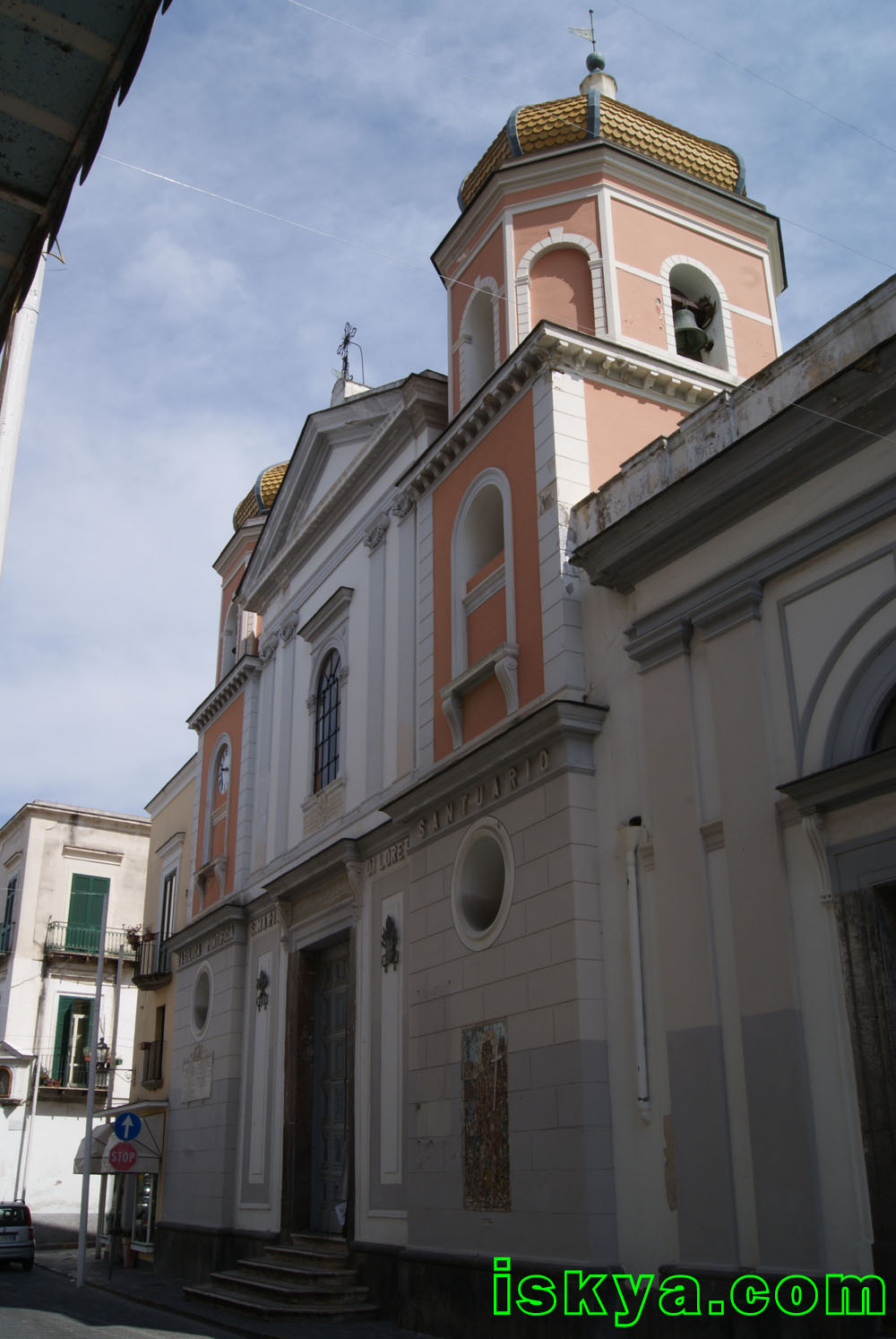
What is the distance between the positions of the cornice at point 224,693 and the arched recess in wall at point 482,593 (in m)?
7.86

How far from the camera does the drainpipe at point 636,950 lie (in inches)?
388

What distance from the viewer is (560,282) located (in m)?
14.8

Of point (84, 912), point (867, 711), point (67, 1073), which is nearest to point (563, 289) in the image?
point (867, 711)

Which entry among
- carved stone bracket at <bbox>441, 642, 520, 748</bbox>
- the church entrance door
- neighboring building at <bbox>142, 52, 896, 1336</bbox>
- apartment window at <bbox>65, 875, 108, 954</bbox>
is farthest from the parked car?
carved stone bracket at <bbox>441, 642, 520, 748</bbox>

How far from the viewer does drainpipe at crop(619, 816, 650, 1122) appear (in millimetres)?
9859

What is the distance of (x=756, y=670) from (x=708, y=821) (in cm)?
127

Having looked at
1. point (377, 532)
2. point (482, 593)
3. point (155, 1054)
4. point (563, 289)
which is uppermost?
point (563, 289)

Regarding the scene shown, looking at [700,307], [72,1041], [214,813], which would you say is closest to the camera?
[700,307]

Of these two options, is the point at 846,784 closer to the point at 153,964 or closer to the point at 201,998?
the point at 201,998

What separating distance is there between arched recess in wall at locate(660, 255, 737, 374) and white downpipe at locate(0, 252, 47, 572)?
1094 centimetres

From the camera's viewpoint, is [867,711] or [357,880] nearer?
[867,711]

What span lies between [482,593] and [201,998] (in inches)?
413

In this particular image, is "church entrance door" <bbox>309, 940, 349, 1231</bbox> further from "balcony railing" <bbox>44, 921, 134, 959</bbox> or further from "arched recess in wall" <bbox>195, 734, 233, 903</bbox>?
"balcony railing" <bbox>44, 921, 134, 959</bbox>

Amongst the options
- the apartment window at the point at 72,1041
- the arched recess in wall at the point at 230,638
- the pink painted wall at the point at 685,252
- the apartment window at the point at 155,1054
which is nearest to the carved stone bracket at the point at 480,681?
the pink painted wall at the point at 685,252
